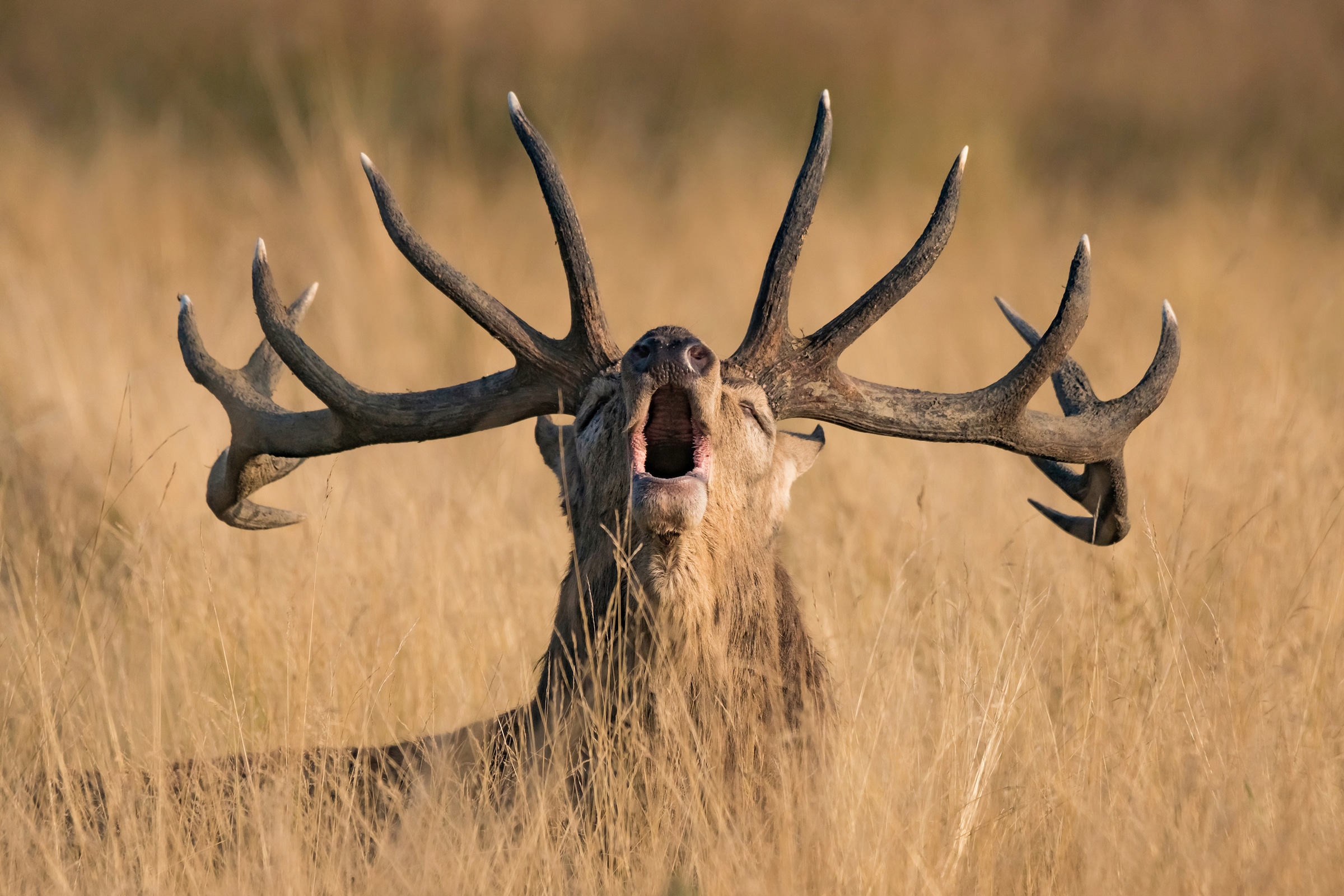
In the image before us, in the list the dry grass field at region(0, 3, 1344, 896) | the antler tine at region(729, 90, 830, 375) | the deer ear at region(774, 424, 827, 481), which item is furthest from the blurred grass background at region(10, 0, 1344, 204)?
the antler tine at region(729, 90, 830, 375)

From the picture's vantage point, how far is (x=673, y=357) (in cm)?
304

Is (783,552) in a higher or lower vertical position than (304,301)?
lower

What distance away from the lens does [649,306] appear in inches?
391

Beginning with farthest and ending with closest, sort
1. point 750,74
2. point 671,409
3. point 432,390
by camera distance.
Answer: point 750,74 < point 432,390 < point 671,409

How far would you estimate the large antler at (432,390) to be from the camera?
362cm

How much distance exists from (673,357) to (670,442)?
31 centimetres

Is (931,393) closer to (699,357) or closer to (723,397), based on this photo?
(723,397)

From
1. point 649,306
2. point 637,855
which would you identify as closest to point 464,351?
point 649,306

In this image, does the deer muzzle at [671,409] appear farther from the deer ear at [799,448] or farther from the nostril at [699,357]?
the deer ear at [799,448]

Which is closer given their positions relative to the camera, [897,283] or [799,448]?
[897,283]

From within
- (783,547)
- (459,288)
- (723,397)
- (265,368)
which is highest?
(459,288)

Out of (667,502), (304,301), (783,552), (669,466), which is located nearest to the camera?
(667,502)

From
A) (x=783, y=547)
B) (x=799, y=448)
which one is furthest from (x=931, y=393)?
(x=783, y=547)

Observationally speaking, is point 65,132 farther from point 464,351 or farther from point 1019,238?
point 1019,238
